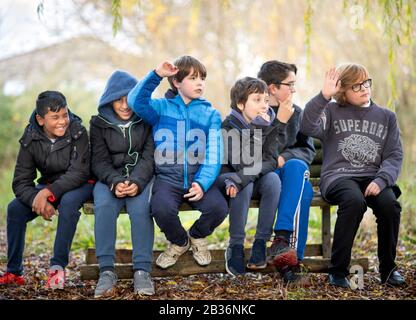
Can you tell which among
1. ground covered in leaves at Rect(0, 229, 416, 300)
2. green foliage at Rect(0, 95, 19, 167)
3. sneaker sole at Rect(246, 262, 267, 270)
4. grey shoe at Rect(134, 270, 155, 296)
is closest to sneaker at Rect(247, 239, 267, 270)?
sneaker sole at Rect(246, 262, 267, 270)

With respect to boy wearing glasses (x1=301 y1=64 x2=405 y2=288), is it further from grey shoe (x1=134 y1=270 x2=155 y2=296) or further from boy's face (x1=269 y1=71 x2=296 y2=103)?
grey shoe (x1=134 y1=270 x2=155 y2=296)

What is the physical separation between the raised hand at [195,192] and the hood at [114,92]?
2.28ft

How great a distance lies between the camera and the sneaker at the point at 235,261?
3.96 meters

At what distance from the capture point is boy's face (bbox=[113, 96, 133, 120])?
4129mm

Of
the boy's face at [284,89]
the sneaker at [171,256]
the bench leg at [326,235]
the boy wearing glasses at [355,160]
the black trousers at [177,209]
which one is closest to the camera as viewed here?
the black trousers at [177,209]

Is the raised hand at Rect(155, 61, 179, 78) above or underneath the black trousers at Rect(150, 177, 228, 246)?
above

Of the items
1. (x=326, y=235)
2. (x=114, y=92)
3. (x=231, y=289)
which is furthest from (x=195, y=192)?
(x=326, y=235)

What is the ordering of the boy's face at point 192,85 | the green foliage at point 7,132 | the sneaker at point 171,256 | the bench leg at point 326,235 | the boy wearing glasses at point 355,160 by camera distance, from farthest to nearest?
the green foliage at point 7,132, the bench leg at point 326,235, the boy's face at point 192,85, the sneaker at point 171,256, the boy wearing glasses at point 355,160

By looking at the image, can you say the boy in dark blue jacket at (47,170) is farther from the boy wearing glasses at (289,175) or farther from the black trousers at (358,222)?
the black trousers at (358,222)

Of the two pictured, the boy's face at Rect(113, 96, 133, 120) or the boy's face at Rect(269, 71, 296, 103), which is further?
the boy's face at Rect(269, 71, 296, 103)

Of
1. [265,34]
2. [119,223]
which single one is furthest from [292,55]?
[119,223]

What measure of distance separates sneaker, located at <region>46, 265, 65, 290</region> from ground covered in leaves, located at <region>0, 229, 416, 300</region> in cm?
5

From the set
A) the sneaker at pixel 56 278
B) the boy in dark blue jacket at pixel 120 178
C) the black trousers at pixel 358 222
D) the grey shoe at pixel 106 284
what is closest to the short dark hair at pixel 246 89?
the boy in dark blue jacket at pixel 120 178
